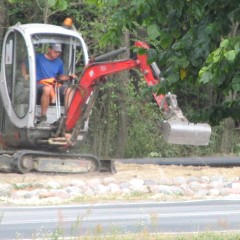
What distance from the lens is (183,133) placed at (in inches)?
768

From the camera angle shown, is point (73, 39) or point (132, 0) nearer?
point (132, 0)

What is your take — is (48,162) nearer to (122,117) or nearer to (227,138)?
(122,117)

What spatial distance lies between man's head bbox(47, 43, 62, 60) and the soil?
279 cm

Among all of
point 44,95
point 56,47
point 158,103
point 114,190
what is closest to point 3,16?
point 56,47

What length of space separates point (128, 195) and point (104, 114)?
1227cm

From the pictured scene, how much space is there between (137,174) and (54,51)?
3.51 meters

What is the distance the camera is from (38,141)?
2052 centimetres

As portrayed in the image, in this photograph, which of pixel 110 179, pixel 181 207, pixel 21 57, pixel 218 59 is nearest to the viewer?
pixel 218 59

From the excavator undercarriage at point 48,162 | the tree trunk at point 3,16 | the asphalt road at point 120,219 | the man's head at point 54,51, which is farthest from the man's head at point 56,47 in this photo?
the asphalt road at point 120,219

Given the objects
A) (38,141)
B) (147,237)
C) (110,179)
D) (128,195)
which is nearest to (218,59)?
(147,237)

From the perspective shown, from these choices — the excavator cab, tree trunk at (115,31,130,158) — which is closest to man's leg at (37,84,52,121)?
the excavator cab

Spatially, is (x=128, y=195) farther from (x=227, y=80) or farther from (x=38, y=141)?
(x=227, y=80)

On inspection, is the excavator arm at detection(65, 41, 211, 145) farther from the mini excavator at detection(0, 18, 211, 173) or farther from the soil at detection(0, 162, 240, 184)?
the soil at detection(0, 162, 240, 184)

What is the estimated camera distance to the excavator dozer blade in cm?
1938
